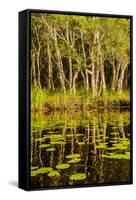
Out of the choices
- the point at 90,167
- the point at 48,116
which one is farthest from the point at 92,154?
the point at 48,116

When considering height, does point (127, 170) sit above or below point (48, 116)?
below

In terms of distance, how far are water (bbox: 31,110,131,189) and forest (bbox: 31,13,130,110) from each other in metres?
0.18

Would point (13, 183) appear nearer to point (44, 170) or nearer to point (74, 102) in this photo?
point (44, 170)

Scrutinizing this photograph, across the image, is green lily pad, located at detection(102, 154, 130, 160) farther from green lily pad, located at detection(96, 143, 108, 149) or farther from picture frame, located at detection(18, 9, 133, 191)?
green lily pad, located at detection(96, 143, 108, 149)

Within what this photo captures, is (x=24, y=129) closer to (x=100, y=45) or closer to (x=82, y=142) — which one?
(x=82, y=142)

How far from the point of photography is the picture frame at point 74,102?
9.70 meters

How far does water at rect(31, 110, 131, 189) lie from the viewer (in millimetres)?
9734

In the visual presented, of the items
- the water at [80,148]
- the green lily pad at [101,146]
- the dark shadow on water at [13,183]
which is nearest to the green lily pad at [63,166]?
Result: the water at [80,148]

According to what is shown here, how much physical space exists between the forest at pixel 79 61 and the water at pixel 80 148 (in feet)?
0.60

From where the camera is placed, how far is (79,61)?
32.9 feet

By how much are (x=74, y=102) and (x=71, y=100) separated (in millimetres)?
51

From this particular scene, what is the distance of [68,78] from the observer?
32.5ft

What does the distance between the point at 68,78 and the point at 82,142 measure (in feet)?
2.70

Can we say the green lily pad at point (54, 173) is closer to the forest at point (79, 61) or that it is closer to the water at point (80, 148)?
the water at point (80, 148)
